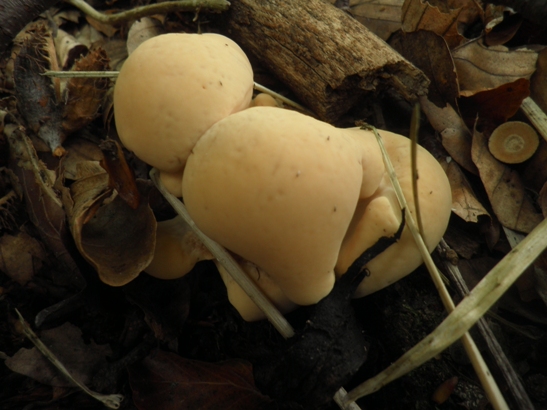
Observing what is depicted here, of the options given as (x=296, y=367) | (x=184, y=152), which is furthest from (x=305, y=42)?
(x=296, y=367)

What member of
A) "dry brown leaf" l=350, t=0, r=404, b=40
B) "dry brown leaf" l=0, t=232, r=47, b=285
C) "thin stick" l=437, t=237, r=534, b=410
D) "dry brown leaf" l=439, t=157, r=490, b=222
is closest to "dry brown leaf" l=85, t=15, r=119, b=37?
"dry brown leaf" l=0, t=232, r=47, b=285

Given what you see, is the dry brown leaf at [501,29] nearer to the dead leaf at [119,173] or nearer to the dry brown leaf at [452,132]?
the dry brown leaf at [452,132]

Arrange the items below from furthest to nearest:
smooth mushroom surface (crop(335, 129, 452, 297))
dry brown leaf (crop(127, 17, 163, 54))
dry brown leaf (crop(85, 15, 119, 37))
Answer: dry brown leaf (crop(85, 15, 119, 37)) → dry brown leaf (crop(127, 17, 163, 54)) → smooth mushroom surface (crop(335, 129, 452, 297))

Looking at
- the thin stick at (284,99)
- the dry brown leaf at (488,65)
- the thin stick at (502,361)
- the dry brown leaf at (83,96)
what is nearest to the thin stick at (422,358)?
the thin stick at (502,361)

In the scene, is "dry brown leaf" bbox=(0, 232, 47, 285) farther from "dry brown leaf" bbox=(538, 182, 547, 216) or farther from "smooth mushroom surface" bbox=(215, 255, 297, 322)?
"dry brown leaf" bbox=(538, 182, 547, 216)

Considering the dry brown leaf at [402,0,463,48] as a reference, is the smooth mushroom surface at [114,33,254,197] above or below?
below

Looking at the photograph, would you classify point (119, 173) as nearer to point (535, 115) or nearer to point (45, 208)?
point (45, 208)
